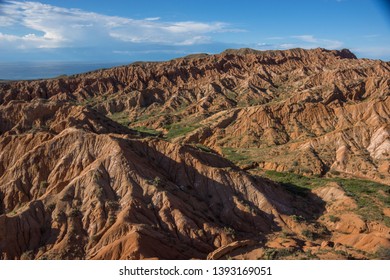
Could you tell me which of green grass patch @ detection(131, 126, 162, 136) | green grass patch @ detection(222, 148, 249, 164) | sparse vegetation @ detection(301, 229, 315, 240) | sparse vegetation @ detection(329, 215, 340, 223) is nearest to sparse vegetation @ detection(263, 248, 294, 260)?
sparse vegetation @ detection(301, 229, 315, 240)

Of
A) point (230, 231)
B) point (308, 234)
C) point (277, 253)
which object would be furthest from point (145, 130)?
point (277, 253)

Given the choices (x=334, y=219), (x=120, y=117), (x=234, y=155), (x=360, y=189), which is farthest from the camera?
(x=120, y=117)

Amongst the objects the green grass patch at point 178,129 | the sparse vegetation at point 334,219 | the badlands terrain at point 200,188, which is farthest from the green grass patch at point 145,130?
the sparse vegetation at point 334,219

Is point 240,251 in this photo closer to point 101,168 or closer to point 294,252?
point 294,252

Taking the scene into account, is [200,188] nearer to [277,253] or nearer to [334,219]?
[277,253]

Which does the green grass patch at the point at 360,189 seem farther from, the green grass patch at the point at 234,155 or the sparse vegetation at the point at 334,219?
the green grass patch at the point at 234,155

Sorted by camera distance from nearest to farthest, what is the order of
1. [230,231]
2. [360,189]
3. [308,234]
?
[230,231], [308,234], [360,189]
